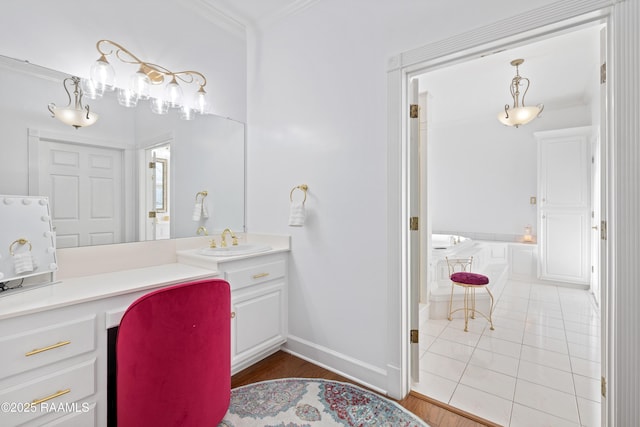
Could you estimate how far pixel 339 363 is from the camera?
2.11 meters

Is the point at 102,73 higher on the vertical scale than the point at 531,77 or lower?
lower

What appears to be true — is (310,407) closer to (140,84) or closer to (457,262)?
(140,84)

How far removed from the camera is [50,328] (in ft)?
4.08

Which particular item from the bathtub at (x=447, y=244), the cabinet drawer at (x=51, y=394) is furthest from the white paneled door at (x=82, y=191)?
the bathtub at (x=447, y=244)

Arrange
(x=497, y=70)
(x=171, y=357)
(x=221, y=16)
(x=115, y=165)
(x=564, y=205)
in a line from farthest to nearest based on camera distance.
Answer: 1. (x=564, y=205)
2. (x=497, y=70)
3. (x=221, y=16)
4. (x=115, y=165)
5. (x=171, y=357)

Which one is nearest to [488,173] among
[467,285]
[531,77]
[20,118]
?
[531,77]

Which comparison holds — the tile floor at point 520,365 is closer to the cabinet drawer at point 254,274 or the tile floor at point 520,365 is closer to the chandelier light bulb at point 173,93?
the cabinet drawer at point 254,274

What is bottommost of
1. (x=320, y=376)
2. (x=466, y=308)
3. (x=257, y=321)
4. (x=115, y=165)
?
(x=320, y=376)

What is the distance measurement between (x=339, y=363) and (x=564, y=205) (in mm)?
4148

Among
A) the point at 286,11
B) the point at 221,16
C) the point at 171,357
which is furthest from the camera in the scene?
the point at 221,16

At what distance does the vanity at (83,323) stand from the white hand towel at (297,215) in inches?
13.6

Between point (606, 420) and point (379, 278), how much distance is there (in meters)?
1.17

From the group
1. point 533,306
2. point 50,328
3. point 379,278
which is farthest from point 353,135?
point 533,306

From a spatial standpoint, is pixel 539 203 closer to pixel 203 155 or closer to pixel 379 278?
pixel 379 278
